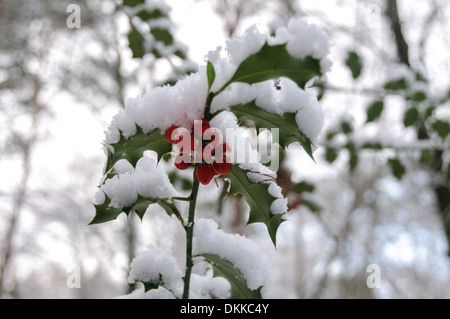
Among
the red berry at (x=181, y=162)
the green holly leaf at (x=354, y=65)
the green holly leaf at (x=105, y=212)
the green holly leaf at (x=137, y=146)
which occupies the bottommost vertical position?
the green holly leaf at (x=105, y=212)

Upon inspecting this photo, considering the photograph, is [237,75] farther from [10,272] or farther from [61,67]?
[10,272]

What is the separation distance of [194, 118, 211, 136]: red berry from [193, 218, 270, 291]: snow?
229 mm

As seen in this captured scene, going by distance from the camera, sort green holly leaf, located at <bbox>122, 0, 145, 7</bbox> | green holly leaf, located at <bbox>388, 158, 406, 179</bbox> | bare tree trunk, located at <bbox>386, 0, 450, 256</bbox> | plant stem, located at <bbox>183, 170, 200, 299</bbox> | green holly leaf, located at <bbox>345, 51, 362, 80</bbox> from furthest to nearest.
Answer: bare tree trunk, located at <bbox>386, 0, 450, 256</bbox> < green holly leaf, located at <bbox>388, 158, 406, 179</bbox> < green holly leaf, located at <bbox>345, 51, 362, 80</bbox> < green holly leaf, located at <bbox>122, 0, 145, 7</bbox> < plant stem, located at <bbox>183, 170, 200, 299</bbox>

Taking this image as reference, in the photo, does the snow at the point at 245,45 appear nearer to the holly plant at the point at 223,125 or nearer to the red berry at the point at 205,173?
the holly plant at the point at 223,125

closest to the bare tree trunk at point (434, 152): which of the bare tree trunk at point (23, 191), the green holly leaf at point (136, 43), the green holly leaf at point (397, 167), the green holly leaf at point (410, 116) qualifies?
the green holly leaf at point (397, 167)

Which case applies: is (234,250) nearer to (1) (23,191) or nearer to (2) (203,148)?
(2) (203,148)

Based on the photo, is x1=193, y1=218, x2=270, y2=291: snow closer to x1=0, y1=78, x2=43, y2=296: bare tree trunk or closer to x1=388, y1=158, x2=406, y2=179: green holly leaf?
x1=388, y1=158, x2=406, y2=179: green holly leaf

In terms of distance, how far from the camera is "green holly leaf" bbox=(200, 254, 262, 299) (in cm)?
68

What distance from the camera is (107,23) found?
14.7ft

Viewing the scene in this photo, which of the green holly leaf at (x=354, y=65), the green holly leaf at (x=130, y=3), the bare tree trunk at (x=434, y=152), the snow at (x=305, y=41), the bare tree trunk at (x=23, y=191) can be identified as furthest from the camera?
the bare tree trunk at (x=23, y=191)

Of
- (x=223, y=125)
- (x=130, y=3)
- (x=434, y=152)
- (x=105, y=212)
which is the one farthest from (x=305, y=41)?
(x=434, y=152)

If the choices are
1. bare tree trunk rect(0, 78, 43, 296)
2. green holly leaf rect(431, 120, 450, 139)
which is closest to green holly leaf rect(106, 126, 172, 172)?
green holly leaf rect(431, 120, 450, 139)

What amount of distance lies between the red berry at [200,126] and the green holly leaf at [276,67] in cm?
8

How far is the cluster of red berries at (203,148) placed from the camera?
1.83 feet
